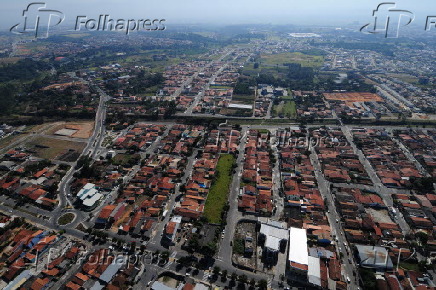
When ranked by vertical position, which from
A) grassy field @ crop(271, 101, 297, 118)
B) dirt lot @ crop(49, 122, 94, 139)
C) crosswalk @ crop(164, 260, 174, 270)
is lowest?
crosswalk @ crop(164, 260, 174, 270)

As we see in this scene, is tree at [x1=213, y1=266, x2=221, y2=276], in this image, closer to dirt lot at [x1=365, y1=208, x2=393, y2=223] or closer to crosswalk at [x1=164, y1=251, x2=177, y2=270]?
crosswalk at [x1=164, y1=251, x2=177, y2=270]

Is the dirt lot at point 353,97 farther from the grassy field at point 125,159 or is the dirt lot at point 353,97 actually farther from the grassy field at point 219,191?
the grassy field at point 125,159

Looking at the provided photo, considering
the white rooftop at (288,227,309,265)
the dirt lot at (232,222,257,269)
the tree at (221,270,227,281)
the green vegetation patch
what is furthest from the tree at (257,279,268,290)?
the green vegetation patch

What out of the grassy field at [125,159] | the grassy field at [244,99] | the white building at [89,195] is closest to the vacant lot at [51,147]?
the grassy field at [125,159]

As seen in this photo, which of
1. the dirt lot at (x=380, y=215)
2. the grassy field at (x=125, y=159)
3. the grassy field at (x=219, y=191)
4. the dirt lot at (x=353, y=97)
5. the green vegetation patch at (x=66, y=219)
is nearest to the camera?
the green vegetation patch at (x=66, y=219)

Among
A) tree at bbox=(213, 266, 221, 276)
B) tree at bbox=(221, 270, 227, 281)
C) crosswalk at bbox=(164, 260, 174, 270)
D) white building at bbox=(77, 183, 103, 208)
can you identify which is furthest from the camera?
white building at bbox=(77, 183, 103, 208)

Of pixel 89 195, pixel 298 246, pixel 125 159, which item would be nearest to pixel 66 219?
pixel 89 195
